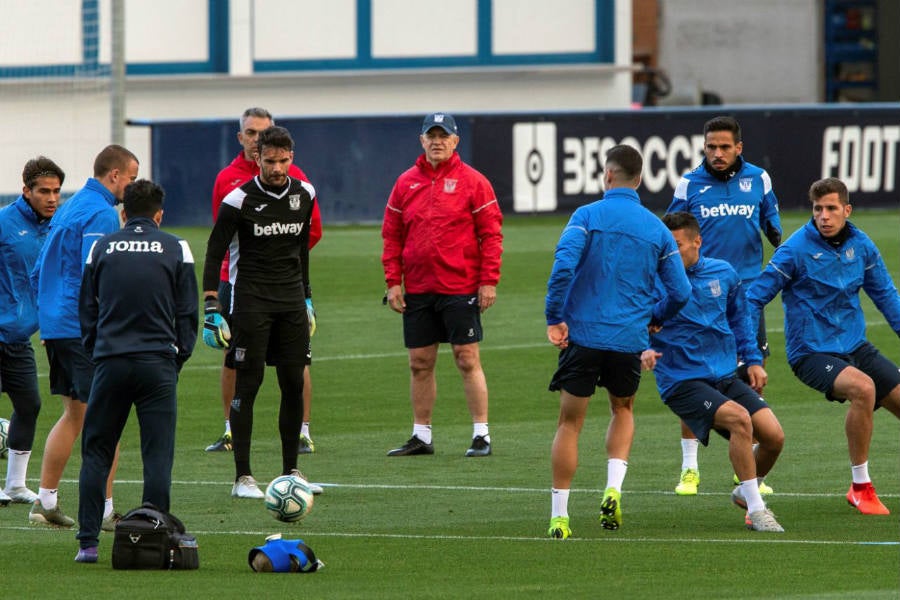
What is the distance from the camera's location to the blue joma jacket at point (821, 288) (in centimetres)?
1057

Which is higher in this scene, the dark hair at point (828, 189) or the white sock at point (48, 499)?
the dark hair at point (828, 189)

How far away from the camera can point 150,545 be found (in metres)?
8.51

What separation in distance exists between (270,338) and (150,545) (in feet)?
9.36

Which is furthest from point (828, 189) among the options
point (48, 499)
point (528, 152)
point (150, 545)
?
point (528, 152)

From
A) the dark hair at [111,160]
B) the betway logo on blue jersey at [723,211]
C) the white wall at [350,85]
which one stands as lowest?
the betway logo on blue jersey at [723,211]

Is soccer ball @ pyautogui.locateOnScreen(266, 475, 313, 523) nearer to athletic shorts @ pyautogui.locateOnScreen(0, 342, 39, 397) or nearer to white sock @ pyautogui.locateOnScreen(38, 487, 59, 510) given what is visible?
white sock @ pyautogui.locateOnScreen(38, 487, 59, 510)

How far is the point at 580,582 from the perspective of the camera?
8.01 m

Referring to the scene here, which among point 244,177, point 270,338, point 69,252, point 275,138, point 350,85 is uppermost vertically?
point 350,85

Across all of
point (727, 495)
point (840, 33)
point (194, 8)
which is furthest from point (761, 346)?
point (840, 33)

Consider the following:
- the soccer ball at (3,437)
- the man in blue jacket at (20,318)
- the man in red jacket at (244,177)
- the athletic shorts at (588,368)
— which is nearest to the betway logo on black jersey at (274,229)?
the man in red jacket at (244,177)

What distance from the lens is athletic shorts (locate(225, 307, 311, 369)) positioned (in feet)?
36.1

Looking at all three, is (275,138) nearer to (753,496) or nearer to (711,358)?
(711,358)

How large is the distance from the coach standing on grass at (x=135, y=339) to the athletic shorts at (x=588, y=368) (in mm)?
1935

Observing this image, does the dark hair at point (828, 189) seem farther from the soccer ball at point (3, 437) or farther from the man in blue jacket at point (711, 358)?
the soccer ball at point (3, 437)
